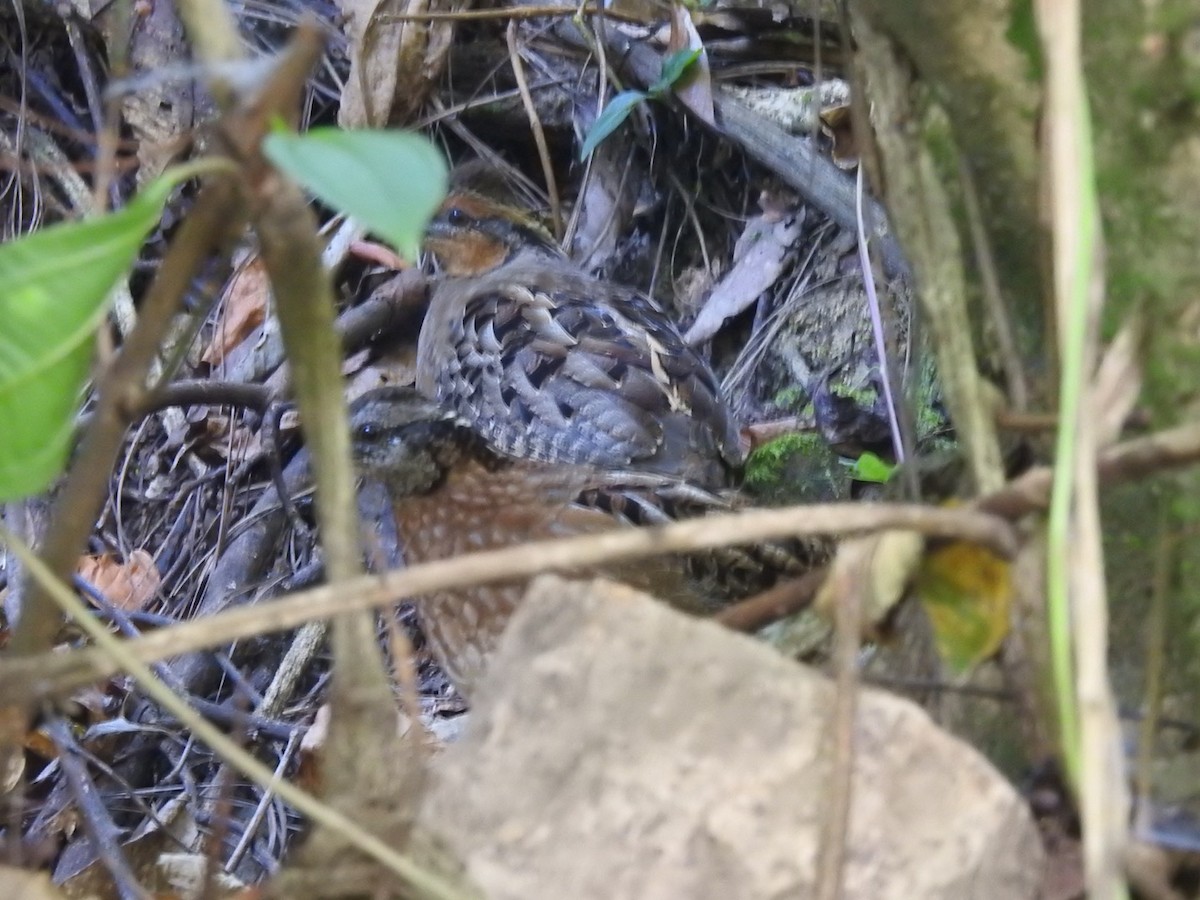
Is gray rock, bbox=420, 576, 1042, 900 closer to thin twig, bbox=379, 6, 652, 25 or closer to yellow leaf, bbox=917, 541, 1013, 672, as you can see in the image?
yellow leaf, bbox=917, 541, 1013, 672

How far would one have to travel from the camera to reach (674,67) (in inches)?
111

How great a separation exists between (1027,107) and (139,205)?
25.9 inches

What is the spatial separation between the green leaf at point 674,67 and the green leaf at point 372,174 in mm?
2321

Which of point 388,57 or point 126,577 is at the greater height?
point 388,57

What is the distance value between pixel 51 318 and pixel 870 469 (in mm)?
1902

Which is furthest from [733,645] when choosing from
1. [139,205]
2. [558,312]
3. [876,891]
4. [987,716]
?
[558,312]

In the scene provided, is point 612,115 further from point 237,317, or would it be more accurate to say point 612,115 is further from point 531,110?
point 237,317

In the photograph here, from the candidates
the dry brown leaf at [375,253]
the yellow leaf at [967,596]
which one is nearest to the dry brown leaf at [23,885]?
the yellow leaf at [967,596]

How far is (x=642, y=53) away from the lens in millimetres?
3025

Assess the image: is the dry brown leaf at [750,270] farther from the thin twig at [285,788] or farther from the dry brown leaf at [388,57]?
the thin twig at [285,788]

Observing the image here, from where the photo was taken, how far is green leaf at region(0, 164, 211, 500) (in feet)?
2.18

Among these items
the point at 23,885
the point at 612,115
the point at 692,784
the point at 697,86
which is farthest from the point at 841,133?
the point at 23,885

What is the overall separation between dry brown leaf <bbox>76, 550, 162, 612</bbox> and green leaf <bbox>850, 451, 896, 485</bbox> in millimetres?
1518

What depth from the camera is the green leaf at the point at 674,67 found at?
282 centimetres
